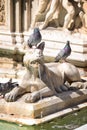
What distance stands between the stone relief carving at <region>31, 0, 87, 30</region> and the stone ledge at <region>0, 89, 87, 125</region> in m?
4.62

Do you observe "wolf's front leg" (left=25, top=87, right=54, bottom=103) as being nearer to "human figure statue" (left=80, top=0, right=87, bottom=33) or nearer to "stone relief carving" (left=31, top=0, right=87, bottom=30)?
"human figure statue" (left=80, top=0, right=87, bottom=33)

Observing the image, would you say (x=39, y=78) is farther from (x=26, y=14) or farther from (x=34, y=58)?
(x=26, y=14)

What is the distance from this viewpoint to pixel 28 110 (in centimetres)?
780

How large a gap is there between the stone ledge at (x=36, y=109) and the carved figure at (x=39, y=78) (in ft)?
0.40

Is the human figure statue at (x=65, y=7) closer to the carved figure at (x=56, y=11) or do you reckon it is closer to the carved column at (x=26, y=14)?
the carved figure at (x=56, y=11)

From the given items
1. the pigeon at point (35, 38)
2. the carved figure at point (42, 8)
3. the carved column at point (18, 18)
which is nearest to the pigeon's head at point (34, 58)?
the pigeon at point (35, 38)

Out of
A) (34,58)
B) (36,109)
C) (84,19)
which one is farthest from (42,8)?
(36,109)

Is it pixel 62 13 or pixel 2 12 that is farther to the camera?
pixel 2 12

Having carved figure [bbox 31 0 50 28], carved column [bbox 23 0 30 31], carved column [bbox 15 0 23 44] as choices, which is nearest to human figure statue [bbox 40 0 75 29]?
carved figure [bbox 31 0 50 28]

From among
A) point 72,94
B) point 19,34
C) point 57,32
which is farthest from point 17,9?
point 72,94

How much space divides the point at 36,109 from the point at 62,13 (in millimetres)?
5986

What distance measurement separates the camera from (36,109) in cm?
784

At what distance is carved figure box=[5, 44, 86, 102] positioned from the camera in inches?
318

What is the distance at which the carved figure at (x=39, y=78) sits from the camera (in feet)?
26.5
